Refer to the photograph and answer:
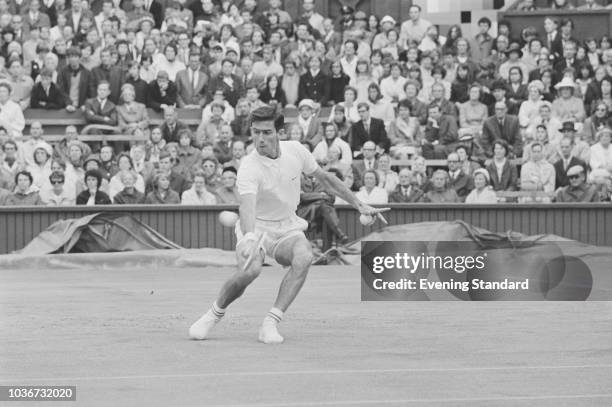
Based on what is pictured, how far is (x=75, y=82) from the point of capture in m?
24.8

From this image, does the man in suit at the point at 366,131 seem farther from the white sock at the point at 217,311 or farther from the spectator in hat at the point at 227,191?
the white sock at the point at 217,311

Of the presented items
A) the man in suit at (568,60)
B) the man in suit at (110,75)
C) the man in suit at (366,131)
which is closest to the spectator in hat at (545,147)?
the man in suit at (366,131)

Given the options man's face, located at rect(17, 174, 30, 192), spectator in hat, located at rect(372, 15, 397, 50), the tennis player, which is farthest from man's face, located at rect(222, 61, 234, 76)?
the tennis player

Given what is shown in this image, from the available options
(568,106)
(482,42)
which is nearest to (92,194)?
(568,106)

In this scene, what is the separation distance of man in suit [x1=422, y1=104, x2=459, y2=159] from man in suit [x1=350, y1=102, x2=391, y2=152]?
738 millimetres

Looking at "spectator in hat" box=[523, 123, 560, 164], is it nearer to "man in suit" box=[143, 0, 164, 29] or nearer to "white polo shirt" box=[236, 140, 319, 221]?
"man in suit" box=[143, 0, 164, 29]

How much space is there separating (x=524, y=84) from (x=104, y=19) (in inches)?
310

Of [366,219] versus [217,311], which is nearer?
[366,219]

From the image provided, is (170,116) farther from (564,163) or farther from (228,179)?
(564,163)

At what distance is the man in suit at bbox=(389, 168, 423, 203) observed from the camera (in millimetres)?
21203

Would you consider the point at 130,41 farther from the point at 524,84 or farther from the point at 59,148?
the point at 524,84

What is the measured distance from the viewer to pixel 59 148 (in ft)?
75.0

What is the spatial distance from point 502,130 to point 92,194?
725 cm

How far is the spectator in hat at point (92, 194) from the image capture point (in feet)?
67.6
